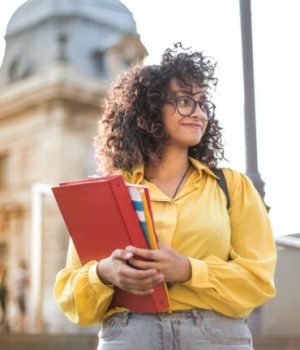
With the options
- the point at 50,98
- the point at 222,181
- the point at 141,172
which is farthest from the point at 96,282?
the point at 50,98

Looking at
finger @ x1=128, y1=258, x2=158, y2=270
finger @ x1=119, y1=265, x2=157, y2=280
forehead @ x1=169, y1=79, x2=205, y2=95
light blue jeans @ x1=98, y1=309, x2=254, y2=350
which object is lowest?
light blue jeans @ x1=98, y1=309, x2=254, y2=350

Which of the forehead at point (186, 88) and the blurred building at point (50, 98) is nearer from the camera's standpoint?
the forehead at point (186, 88)

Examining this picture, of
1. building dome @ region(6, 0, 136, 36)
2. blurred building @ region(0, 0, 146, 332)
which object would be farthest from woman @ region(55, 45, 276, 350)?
building dome @ region(6, 0, 136, 36)

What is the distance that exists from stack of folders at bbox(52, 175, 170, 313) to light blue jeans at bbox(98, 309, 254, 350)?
47mm

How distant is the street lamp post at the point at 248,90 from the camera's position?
7332 millimetres

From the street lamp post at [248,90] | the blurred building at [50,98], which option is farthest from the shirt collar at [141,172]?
the blurred building at [50,98]

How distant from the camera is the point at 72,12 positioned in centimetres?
2794

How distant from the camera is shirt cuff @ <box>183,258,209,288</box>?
2.66 metres

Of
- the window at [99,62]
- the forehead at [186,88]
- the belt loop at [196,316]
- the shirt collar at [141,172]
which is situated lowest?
the belt loop at [196,316]

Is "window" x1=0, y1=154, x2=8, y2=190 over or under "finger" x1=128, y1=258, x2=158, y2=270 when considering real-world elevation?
under

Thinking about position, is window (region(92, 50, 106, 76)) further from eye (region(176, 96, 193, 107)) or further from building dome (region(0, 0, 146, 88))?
eye (region(176, 96, 193, 107))

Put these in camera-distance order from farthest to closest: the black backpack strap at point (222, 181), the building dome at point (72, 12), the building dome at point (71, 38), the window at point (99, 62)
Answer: the building dome at point (72, 12)
the window at point (99, 62)
the building dome at point (71, 38)
the black backpack strap at point (222, 181)

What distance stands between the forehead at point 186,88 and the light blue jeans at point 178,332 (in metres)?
0.70

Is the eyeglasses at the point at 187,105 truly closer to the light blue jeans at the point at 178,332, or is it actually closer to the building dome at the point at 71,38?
the light blue jeans at the point at 178,332
